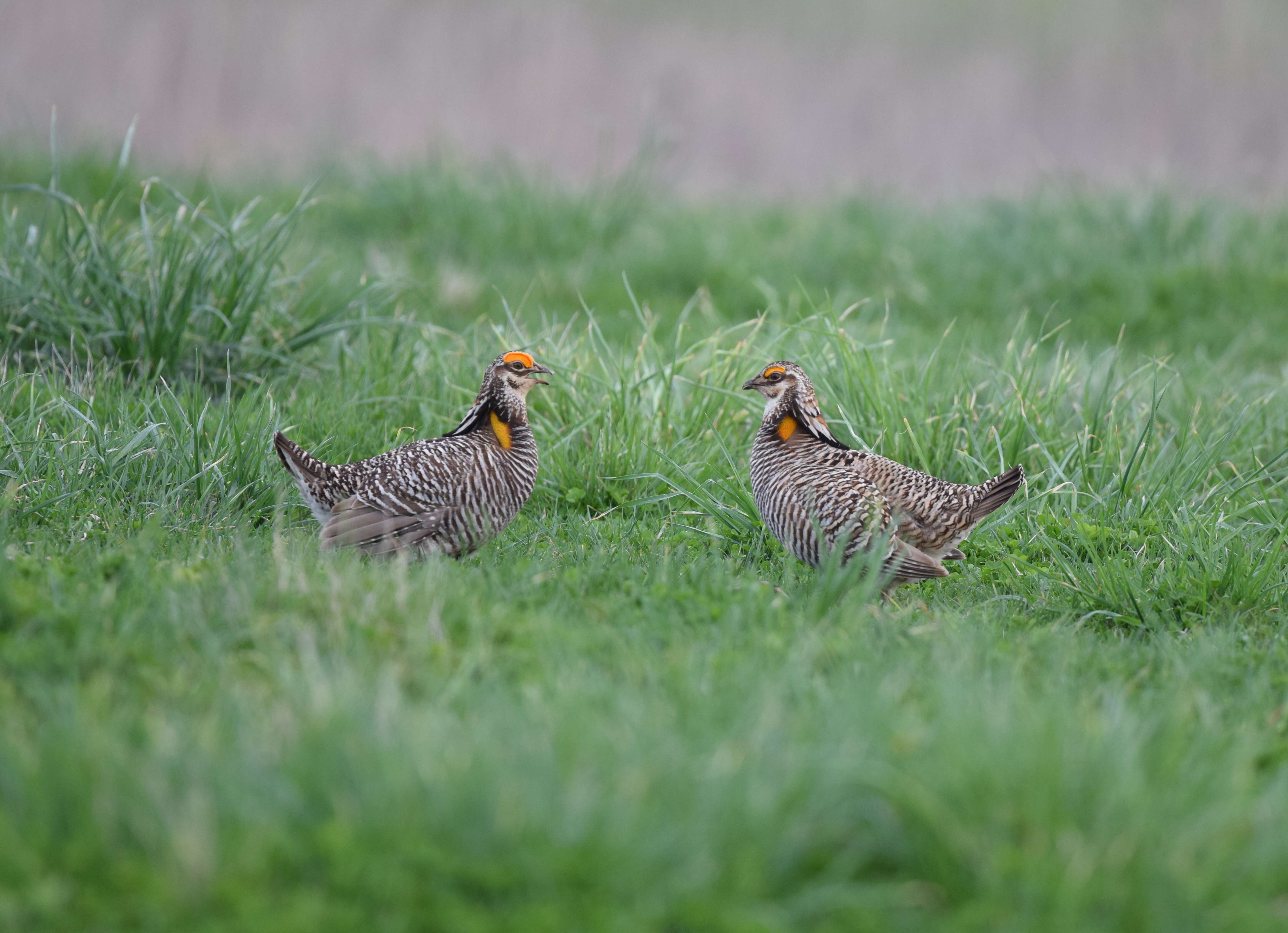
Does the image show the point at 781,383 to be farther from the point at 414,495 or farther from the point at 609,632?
the point at 609,632

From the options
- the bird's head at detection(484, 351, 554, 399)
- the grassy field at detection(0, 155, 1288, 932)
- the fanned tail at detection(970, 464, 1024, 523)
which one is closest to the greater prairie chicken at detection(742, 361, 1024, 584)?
the fanned tail at detection(970, 464, 1024, 523)

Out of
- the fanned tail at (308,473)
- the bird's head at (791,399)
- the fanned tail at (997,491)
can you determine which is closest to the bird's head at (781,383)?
the bird's head at (791,399)

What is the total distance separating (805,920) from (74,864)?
1423 mm

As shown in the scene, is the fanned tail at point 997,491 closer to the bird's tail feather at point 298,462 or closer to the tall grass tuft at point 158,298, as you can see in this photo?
the bird's tail feather at point 298,462

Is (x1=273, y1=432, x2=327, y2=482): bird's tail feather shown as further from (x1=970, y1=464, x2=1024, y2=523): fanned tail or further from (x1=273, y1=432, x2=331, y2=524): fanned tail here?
(x1=970, y1=464, x2=1024, y2=523): fanned tail

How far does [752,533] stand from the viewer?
192 inches

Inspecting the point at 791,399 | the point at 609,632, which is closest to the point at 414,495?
the point at 609,632

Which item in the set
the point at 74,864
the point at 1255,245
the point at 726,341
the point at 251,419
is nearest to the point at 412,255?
the point at 726,341

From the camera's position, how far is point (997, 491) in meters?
4.46

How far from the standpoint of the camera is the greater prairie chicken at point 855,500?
4223 mm

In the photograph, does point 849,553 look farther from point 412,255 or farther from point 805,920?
point 412,255

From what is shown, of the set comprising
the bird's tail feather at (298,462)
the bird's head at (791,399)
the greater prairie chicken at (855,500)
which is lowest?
the bird's tail feather at (298,462)

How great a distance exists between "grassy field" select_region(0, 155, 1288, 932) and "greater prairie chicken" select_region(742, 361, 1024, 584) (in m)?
0.18

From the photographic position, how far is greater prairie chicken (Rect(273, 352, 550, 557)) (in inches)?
166
